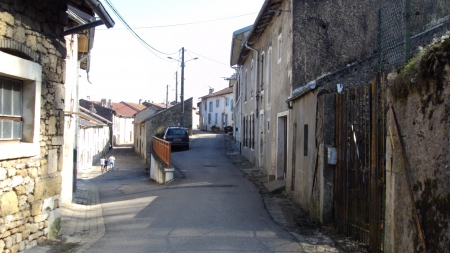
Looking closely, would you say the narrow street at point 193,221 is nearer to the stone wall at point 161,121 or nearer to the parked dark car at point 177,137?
the parked dark car at point 177,137

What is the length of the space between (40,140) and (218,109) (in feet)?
183

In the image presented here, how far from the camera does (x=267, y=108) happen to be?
17.1 metres

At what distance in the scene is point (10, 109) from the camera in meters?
6.54

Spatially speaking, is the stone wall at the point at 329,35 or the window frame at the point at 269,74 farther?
the window frame at the point at 269,74

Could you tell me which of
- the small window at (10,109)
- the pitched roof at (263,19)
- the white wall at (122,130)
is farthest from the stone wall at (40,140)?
the white wall at (122,130)

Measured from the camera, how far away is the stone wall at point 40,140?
6.16m

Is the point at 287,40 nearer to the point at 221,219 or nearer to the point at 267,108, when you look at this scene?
the point at 267,108

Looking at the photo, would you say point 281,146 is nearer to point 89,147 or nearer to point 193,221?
point 193,221

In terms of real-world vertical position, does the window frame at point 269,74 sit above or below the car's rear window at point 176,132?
above

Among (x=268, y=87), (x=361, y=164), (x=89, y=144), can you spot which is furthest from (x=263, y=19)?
(x=89, y=144)

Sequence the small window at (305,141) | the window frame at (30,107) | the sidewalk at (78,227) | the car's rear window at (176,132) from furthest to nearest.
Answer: the car's rear window at (176,132) < the small window at (305,141) < the sidewalk at (78,227) < the window frame at (30,107)

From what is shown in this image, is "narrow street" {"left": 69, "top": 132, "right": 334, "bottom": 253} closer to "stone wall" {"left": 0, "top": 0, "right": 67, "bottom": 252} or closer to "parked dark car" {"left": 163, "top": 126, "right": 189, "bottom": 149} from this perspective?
"stone wall" {"left": 0, "top": 0, "right": 67, "bottom": 252}

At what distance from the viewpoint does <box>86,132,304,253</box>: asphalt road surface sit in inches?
260

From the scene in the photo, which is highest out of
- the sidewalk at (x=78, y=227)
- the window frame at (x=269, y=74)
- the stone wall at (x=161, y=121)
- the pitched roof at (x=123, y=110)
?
the pitched roof at (x=123, y=110)
